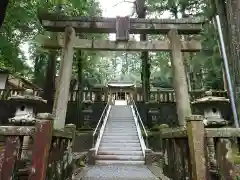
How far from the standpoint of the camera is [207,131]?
288 cm

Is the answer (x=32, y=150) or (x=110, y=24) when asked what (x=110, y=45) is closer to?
(x=110, y=24)

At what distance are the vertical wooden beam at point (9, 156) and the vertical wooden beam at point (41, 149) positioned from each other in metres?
0.23

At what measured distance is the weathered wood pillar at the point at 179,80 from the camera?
24.6ft

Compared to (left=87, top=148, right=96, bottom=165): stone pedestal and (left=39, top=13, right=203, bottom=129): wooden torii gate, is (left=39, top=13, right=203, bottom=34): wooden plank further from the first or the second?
(left=87, top=148, right=96, bottom=165): stone pedestal

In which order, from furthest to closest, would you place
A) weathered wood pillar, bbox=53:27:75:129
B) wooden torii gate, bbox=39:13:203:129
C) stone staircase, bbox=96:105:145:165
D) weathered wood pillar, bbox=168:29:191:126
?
stone staircase, bbox=96:105:145:165 < wooden torii gate, bbox=39:13:203:129 < weathered wood pillar, bbox=168:29:191:126 < weathered wood pillar, bbox=53:27:75:129

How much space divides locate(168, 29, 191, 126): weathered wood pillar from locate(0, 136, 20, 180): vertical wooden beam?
5891 millimetres

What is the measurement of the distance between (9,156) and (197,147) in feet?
8.27

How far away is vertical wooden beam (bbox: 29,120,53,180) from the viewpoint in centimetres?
272

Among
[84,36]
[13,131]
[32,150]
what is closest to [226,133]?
[32,150]

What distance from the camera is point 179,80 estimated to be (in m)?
7.94

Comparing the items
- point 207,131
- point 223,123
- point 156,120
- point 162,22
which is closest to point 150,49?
point 162,22

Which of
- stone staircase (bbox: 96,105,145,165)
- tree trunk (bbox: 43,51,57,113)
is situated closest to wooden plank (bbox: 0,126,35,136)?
stone staircase (bbox: 96,105,145,165)

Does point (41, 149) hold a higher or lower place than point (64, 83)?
lower

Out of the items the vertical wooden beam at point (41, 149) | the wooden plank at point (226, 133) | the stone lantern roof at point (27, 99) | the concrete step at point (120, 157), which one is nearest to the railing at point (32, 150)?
the vertical wooden beam at point (41, 149)
